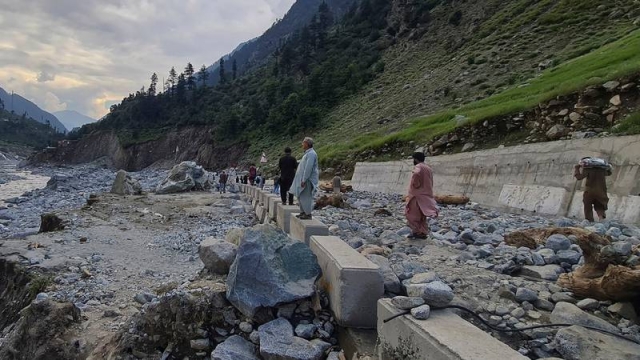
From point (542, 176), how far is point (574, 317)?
930 centimetres

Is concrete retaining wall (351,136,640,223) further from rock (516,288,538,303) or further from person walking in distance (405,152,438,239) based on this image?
rock (516,288,538,303)

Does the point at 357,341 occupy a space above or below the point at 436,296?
below

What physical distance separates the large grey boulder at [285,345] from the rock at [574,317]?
2.25 meters

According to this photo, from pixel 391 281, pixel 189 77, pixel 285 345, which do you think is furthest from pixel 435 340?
pixel 189 77

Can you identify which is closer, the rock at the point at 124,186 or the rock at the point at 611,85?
the rock at the point at 611,85

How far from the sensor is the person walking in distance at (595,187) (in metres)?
8.92

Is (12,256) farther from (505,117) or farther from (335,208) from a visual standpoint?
(505,117)

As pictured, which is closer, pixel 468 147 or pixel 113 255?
pixel 113 255

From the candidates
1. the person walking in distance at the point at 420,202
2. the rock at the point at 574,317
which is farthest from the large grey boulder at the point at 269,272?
the person walking in distance at the point at 420,202

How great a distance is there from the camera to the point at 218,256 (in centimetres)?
693

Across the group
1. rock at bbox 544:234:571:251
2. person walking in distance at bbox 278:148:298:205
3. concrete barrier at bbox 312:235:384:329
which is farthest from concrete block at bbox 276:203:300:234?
rock at bbox 544:234:571:251

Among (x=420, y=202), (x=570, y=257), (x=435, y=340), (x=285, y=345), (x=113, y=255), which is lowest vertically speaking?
(x=113, y=255)

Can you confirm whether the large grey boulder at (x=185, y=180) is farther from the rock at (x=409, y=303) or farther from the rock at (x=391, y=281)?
the rock at (x=409, y=303)

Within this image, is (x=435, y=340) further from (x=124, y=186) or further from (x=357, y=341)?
(x=124, y=186)
